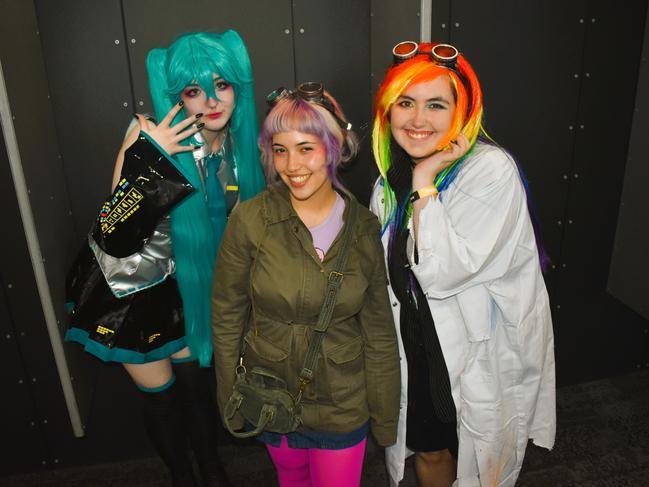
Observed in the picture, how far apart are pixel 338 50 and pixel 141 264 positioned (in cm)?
114

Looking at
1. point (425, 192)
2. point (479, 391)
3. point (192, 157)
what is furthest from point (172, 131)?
point (479, 391)

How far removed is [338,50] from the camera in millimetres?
2252

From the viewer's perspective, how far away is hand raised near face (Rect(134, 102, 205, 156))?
172cm

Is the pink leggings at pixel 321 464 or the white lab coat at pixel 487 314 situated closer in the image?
the white lab coat at pixel 487 314

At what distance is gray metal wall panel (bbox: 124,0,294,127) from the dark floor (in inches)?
61.2

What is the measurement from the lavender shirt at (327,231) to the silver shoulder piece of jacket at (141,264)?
0.55 metres

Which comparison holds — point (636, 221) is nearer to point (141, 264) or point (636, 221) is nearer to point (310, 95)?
point (310, 95)

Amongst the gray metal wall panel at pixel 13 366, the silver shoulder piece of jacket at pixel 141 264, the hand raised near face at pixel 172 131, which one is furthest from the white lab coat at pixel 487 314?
the gray metal wall panel at pixel 13 366

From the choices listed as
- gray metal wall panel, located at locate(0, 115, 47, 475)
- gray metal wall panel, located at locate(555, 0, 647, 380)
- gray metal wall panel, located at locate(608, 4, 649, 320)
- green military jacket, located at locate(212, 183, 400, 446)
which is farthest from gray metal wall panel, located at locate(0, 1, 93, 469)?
gray metal wall panel, located at locate(608, 4, 649, 320)

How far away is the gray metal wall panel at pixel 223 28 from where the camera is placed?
205 cm

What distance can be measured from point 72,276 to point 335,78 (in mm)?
1240

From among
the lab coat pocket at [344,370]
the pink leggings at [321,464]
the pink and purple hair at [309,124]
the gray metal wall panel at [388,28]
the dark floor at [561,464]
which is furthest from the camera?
the dark floor at [561,464]

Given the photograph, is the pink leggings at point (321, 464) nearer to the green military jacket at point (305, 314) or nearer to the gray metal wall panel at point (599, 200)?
the green military jacket at point (305, 314)

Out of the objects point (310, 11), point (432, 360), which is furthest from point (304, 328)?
point (310, 11)
